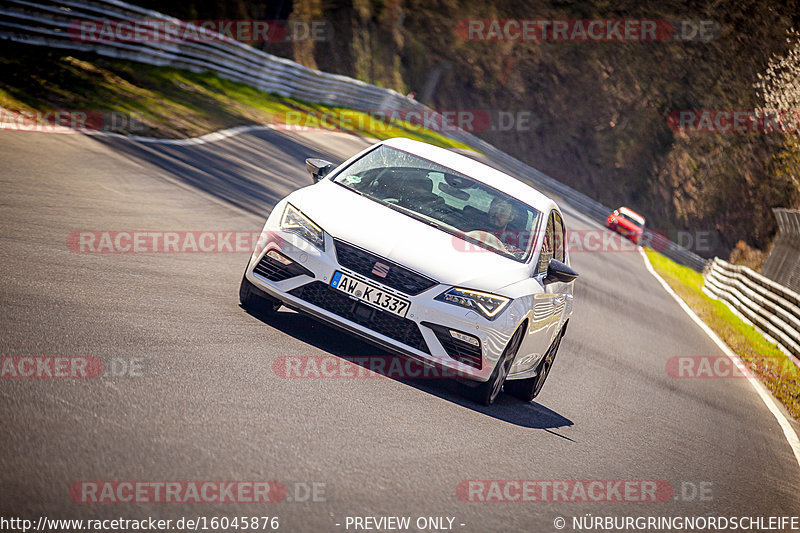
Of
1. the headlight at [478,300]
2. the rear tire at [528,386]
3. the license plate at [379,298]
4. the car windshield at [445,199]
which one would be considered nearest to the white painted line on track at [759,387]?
the rear tire at [528,386]

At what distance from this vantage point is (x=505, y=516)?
5004 mm

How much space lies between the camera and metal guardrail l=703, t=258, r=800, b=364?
1697cm

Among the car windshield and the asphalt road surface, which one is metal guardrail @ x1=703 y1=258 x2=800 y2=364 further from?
the car windshield

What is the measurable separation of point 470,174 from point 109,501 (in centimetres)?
479

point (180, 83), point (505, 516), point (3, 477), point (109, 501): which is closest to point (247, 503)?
point (109, 501)

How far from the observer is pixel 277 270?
270 inches

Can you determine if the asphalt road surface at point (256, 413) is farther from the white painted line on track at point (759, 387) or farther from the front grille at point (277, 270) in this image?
the front grille at point (277, 270)

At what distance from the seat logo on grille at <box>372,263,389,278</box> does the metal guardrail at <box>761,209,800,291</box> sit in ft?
60.4

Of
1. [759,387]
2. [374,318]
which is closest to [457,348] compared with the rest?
[374,318]

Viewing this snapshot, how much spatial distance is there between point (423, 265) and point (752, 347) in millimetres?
11932

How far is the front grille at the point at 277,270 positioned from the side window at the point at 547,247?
6.47 ft

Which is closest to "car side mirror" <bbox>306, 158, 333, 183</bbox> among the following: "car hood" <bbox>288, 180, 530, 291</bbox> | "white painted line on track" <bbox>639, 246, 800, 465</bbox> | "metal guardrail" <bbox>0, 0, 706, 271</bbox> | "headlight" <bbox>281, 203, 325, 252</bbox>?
"car hood" <bbox>288, 180, 530, 291</bbox>

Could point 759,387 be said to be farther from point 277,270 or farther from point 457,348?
point 277,270

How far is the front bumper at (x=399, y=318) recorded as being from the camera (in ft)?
21.5
